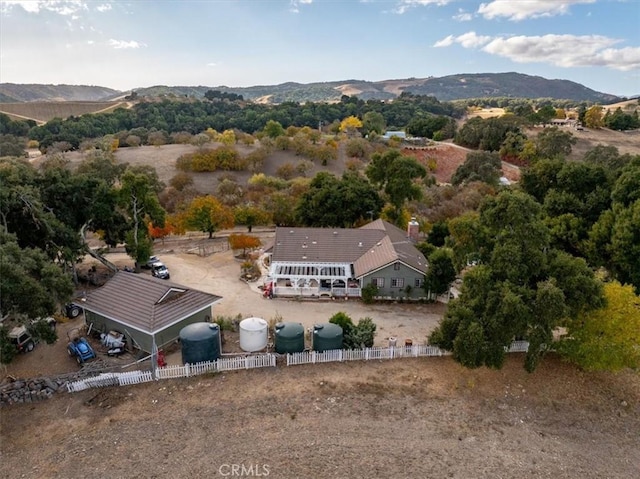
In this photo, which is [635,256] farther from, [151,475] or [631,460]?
[151,475]

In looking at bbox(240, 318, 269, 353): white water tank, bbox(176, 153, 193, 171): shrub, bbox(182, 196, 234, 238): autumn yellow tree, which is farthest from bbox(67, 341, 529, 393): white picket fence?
bbox(176, 153, 193, 171): shrub

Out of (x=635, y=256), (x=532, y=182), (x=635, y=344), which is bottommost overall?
(x=635, y=344)

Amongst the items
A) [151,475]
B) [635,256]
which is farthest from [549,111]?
[151,475]

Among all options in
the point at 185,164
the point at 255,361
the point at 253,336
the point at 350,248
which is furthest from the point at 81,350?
the point at 185,164

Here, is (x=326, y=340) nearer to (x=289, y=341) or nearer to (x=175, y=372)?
(x=289, y=341)

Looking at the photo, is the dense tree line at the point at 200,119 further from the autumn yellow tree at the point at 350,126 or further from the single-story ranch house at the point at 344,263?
the single-story ranch house at the point at 344,263

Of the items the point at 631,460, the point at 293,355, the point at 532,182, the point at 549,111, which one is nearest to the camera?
the point at 631,460
